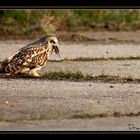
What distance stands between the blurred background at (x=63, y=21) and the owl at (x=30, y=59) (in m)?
5.43

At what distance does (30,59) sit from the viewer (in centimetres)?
1207

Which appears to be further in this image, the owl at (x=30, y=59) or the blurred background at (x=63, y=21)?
the blurred background at (x=63, y=21)

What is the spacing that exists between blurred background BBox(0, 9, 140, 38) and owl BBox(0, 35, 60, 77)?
214 inches

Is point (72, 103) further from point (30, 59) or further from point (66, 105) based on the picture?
point (30, 59)

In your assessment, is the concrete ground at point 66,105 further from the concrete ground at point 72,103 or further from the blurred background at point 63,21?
the blurred background at point 63,21

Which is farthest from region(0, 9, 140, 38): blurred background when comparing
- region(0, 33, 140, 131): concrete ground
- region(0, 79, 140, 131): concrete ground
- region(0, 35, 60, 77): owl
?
region(0, 79, 140, 131): concrete ground

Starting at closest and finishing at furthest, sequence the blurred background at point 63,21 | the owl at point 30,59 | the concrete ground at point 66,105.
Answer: the concrete ground at point 66,105
the owl at point 30,59
the blurred background at point 63,21

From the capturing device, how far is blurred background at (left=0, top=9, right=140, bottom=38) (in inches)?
722

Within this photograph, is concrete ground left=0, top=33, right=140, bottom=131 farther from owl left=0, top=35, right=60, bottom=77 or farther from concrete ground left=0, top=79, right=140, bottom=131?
owl left=0, top=35, right=60, bottom=77

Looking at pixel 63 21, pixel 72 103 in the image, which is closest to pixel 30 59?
pixel 72 103

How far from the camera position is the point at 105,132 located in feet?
29.2

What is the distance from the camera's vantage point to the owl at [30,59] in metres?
12.0

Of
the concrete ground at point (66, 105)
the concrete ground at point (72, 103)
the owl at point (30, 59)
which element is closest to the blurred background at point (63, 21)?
the concrete ground at point (72, 103)

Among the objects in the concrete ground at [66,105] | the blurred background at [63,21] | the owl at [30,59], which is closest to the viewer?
the concrete ground at [66,105]
